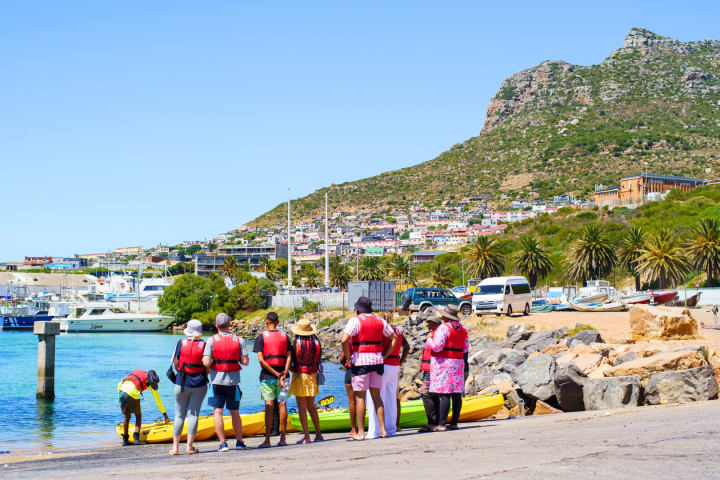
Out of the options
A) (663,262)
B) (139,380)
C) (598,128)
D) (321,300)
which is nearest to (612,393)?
(139,380)

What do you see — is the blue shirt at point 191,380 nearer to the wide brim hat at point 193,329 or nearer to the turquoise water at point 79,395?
the wide brim hat at point 193,329

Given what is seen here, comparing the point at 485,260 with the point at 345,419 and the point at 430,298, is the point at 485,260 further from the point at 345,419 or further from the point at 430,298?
the point at 345,419

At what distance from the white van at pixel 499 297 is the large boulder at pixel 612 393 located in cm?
2180

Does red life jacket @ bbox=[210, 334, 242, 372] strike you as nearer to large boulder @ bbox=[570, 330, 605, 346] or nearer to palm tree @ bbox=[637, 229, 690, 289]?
large boulder @ bbox=[570, 330, 605, 346]

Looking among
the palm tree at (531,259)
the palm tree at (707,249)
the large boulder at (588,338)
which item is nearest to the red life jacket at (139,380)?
the large boulder at (588,338)

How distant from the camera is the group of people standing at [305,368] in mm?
8445

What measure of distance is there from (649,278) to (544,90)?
141370mm

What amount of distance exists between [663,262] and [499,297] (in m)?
22.9

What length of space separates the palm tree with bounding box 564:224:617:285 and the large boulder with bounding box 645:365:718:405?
152 ft

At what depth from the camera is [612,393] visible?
12016 millimetres

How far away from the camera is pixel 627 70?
169 meters

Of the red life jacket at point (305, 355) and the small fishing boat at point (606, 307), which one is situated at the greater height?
the red life jacket at point (305, 355)

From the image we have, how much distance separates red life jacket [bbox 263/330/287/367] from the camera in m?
8.70

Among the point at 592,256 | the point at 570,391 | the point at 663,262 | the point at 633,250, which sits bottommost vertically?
the point at 570,391
